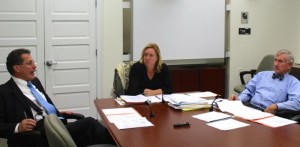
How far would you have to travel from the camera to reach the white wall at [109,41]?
4.52m

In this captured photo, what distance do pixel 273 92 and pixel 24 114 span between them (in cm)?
228

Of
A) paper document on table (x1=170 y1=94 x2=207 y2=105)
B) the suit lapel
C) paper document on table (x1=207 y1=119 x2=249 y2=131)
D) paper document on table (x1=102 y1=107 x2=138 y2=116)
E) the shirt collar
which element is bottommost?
paper document on table (x1=207 y1=119 x2=249 y2=131)

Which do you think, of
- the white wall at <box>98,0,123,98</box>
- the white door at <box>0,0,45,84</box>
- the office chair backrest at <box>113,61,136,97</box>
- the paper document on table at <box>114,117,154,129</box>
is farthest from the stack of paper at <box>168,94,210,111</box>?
the white door at <box>0,0,45,84</box>

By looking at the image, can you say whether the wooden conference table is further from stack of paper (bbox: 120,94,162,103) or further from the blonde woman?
the blonde woman

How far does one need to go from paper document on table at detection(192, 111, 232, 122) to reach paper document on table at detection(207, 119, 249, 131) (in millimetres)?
54

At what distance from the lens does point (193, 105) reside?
109 inches

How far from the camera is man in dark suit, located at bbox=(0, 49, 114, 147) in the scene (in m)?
2.37

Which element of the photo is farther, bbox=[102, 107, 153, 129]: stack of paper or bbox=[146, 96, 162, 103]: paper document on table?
bbox=[146, 96, 162, 103]: paper document on table

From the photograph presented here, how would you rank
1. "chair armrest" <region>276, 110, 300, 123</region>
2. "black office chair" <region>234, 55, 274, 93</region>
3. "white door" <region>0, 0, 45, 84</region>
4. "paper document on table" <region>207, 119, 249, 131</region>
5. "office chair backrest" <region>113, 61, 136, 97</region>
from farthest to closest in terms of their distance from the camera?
"black office chair" <region>234, 55, 274, 93</region>, "white door" <region>0, 0, 45, 84</region>, "office chair backrest" <region>113, 61, 136, 97</region>, "chair armrest" <region>276, 110, 300, 123</region>, "paper document on table" <region>207, 119, 249, 131</region>

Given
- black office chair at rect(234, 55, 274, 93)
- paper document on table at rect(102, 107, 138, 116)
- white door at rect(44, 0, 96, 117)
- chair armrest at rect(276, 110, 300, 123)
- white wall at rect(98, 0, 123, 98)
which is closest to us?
paper document on table at rect(102, 107, 138, 116)

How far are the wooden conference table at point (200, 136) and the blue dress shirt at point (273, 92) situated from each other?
0.90 metres

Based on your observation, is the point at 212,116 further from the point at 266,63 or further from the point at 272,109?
the point at 266,63

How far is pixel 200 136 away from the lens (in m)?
2.05

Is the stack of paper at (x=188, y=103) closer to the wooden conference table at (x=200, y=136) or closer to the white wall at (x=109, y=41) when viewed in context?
the wooden conference table at (x=200, y=136)
